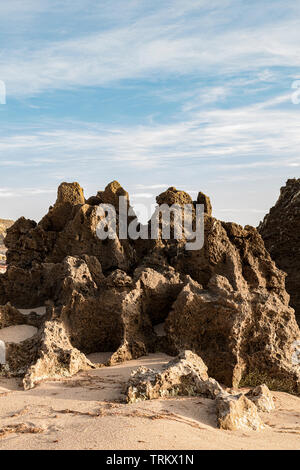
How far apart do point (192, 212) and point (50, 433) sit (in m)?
5.77

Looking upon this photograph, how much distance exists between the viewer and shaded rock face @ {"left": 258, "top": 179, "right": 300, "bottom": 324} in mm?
12375

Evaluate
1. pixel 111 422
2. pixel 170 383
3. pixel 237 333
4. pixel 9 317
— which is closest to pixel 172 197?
pixel 237 333

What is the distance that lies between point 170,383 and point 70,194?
19.2 feet

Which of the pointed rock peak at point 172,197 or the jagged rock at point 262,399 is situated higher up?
the pointed rock peak at point 172,197

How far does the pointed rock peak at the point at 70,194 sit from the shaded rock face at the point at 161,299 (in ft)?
2.34

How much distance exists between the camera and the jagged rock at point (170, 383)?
218 inches

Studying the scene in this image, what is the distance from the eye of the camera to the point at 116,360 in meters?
7.26

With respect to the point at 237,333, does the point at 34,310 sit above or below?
above

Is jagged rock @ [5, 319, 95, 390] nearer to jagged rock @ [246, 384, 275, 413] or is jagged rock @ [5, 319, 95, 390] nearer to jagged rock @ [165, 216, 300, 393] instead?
jagged rock @ [165, 216, 300, 393]

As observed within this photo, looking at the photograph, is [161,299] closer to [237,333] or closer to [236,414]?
[237,333]

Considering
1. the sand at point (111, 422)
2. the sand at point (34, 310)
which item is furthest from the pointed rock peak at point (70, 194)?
the sand at point (111, 422)

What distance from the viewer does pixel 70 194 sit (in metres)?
10.5

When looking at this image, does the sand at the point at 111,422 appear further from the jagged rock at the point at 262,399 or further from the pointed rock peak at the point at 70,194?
the pointed rock peak at the point at 70,194
